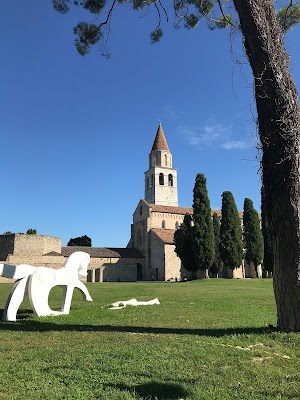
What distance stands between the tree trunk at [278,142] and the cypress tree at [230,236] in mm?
33572

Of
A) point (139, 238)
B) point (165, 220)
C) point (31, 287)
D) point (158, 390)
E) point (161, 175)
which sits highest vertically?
point (161, 175)

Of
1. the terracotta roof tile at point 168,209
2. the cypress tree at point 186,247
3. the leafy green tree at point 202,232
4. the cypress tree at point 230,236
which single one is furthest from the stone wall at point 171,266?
the leafy green tree at point 202,232

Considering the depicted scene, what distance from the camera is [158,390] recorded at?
361cm

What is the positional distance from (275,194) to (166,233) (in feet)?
154

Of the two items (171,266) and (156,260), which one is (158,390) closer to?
(171,266)

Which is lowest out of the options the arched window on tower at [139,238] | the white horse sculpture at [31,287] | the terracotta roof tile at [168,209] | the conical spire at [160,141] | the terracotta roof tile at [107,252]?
the white horse sculpture at [31,287]

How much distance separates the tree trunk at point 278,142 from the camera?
5.88 m

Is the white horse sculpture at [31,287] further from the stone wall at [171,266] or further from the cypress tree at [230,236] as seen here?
the stone wall at [171,266]

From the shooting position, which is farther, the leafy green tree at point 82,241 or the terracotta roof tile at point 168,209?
the leafy green tree at point 82,241

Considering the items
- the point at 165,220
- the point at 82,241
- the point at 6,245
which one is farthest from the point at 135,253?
the point at 82,241

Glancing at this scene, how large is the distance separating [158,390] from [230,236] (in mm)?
36465

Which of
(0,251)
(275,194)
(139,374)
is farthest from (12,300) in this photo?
(0,251)

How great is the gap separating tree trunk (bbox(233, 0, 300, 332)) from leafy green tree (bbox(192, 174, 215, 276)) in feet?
104

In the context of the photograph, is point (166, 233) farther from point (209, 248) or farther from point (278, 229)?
point (278, 229)
